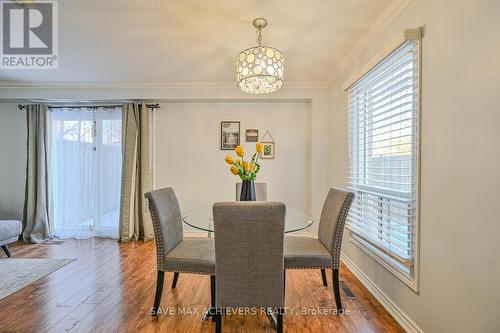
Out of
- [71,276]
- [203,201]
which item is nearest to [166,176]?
[203,201]

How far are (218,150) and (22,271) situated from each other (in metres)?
2.65

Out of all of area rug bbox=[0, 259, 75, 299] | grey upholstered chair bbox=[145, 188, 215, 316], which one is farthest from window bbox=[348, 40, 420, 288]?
area rug bbox=[0, 259, 75, 299]

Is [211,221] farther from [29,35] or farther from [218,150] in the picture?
[29,35]

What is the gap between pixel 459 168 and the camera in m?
1.31

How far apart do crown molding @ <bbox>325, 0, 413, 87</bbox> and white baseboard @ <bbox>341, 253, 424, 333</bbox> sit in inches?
85.9

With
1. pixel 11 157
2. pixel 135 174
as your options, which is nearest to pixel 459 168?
pixel 135 174

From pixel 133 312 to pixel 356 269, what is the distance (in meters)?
2.13

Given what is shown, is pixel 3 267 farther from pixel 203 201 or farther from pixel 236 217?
pixel 236 217

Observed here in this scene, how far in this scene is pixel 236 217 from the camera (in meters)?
1.37

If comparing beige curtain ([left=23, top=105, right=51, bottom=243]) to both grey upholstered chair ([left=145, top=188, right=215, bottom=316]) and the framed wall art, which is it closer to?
grey upholstered chair ([left=145, top=188, right=215, bottom=316])

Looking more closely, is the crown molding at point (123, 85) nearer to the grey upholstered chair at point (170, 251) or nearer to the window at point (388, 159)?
the window at point (388, 159)

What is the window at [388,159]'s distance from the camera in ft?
5.52

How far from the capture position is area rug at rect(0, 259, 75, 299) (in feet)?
7.59

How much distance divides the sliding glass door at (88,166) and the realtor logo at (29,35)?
0.97 meters
